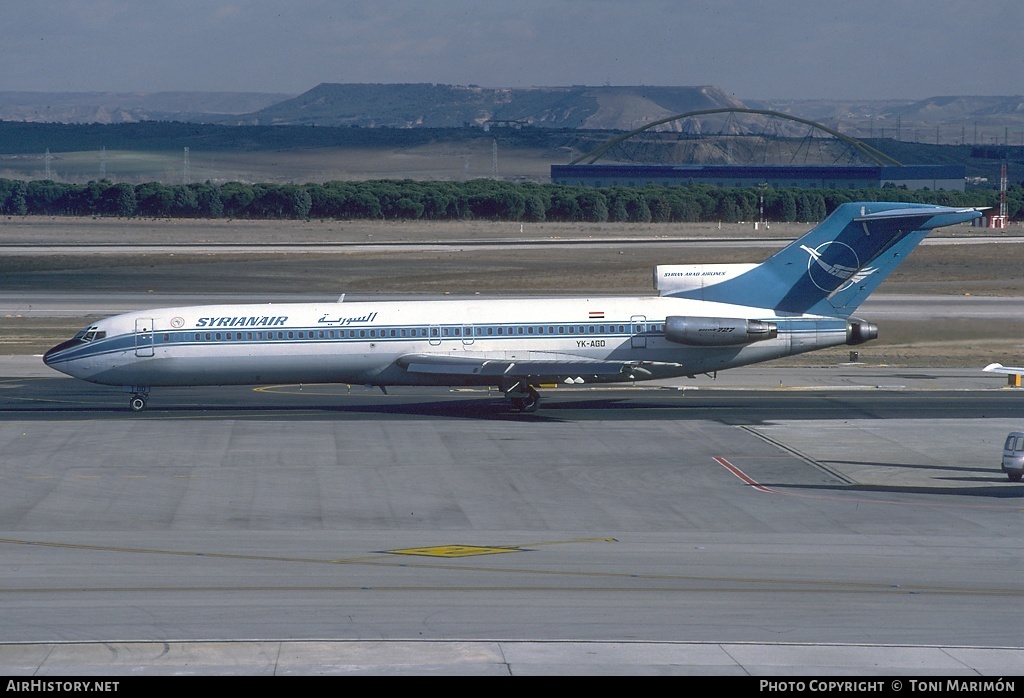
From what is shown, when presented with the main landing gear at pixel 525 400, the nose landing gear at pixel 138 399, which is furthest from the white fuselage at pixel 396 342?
the main landing gear at pixel 525 400

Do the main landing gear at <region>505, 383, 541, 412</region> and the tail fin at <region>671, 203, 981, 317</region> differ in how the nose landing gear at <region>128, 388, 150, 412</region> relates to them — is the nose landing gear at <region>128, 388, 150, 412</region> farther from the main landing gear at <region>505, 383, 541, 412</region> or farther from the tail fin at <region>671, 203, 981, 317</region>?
the tail fin at <region>671, 203, 981, 317</region>

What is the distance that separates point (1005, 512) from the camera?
2708 cm

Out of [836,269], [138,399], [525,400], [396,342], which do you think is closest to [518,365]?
[525,400]

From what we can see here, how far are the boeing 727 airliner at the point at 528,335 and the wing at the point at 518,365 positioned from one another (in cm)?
6

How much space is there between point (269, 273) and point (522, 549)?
207ft

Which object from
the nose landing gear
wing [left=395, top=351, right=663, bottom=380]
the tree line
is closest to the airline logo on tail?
wing [left=395, top=351, right=663, bottom=380]

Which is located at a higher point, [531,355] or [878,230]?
[878,230]

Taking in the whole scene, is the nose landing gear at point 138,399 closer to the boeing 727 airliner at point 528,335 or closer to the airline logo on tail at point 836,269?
the boeing 727 airliner at point 528,335

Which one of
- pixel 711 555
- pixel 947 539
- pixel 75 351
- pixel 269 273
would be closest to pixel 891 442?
pixel 947 539

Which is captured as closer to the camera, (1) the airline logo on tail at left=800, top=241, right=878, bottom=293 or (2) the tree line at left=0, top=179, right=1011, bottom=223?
(1) the airline logo on tail at left=800, top=241, right=878, bottom=293

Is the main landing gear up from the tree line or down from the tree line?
down

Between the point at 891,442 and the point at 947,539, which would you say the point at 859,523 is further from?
the point at 891,442

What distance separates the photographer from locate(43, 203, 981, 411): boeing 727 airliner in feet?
132

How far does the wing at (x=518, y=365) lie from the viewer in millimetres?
39719
